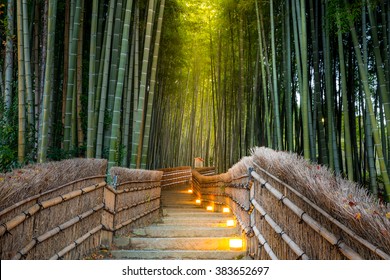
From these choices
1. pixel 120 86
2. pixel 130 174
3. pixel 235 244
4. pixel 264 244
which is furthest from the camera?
pixel 130 174

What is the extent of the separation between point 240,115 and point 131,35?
9.37ft

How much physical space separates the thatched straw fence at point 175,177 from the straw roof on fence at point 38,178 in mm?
8064

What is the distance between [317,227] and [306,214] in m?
0.16

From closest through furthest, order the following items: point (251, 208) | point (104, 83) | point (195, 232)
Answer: point (251, 208), point (195, 232), point (104, 83)

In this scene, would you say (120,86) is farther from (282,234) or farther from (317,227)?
(317,227)

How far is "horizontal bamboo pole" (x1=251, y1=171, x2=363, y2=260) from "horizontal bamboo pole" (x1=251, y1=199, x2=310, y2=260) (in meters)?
0.16

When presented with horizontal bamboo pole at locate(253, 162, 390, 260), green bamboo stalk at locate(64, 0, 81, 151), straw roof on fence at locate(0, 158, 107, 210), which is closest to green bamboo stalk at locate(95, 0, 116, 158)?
green bamboo stalk at locate(64, 0, 81, 151)

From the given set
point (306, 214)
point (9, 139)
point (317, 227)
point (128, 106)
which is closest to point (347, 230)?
point (317, 227)

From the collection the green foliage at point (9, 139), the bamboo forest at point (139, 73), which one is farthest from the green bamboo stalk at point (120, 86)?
the green foliage at point (9, 139)

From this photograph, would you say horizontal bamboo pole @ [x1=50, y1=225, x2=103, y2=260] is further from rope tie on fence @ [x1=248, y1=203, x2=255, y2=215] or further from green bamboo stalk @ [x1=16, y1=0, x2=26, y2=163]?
green bamboo stalk @ [x1=16, y1=0, x2=26, y2=163]

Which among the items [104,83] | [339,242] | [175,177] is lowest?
[175,177]

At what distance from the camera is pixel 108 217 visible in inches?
131

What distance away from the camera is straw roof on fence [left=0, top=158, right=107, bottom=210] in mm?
1831
